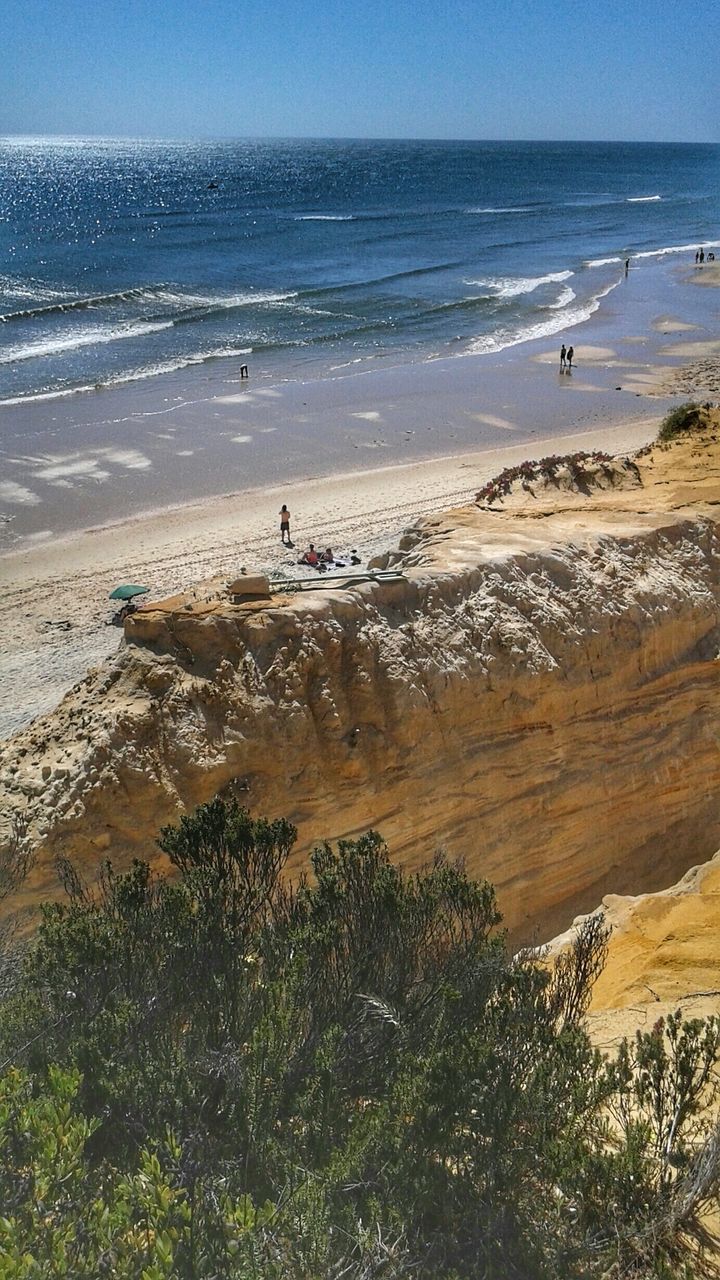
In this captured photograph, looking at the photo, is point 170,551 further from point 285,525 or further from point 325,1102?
point 325,1102

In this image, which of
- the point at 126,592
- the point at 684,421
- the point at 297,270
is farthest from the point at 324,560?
the point at 297,270

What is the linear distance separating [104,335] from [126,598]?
28.1m

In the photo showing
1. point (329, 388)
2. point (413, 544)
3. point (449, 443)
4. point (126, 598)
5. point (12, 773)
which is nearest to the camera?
point (12, 773)

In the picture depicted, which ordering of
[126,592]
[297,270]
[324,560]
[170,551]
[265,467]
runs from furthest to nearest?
1. [297,270]
2. [265,467]
3. [170,551]
4. [324,560]
5. [126,592]

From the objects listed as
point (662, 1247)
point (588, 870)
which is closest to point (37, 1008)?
point (662, 1247)

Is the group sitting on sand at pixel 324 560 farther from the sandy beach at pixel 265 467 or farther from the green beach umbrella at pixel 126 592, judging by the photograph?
the green beach umbrella at pixel 126 592

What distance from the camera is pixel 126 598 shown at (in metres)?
19.0

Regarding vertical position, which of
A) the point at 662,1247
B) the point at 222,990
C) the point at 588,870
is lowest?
the point at 588,870

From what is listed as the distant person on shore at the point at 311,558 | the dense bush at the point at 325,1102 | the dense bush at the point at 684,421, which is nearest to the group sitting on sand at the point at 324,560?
the distant person on shore at the point at 311,558

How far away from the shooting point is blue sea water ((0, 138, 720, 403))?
41531mm

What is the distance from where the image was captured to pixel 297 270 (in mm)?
59781

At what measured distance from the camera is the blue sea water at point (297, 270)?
136 ft

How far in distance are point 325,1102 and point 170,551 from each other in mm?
17450

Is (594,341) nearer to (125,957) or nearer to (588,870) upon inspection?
(588,870)
